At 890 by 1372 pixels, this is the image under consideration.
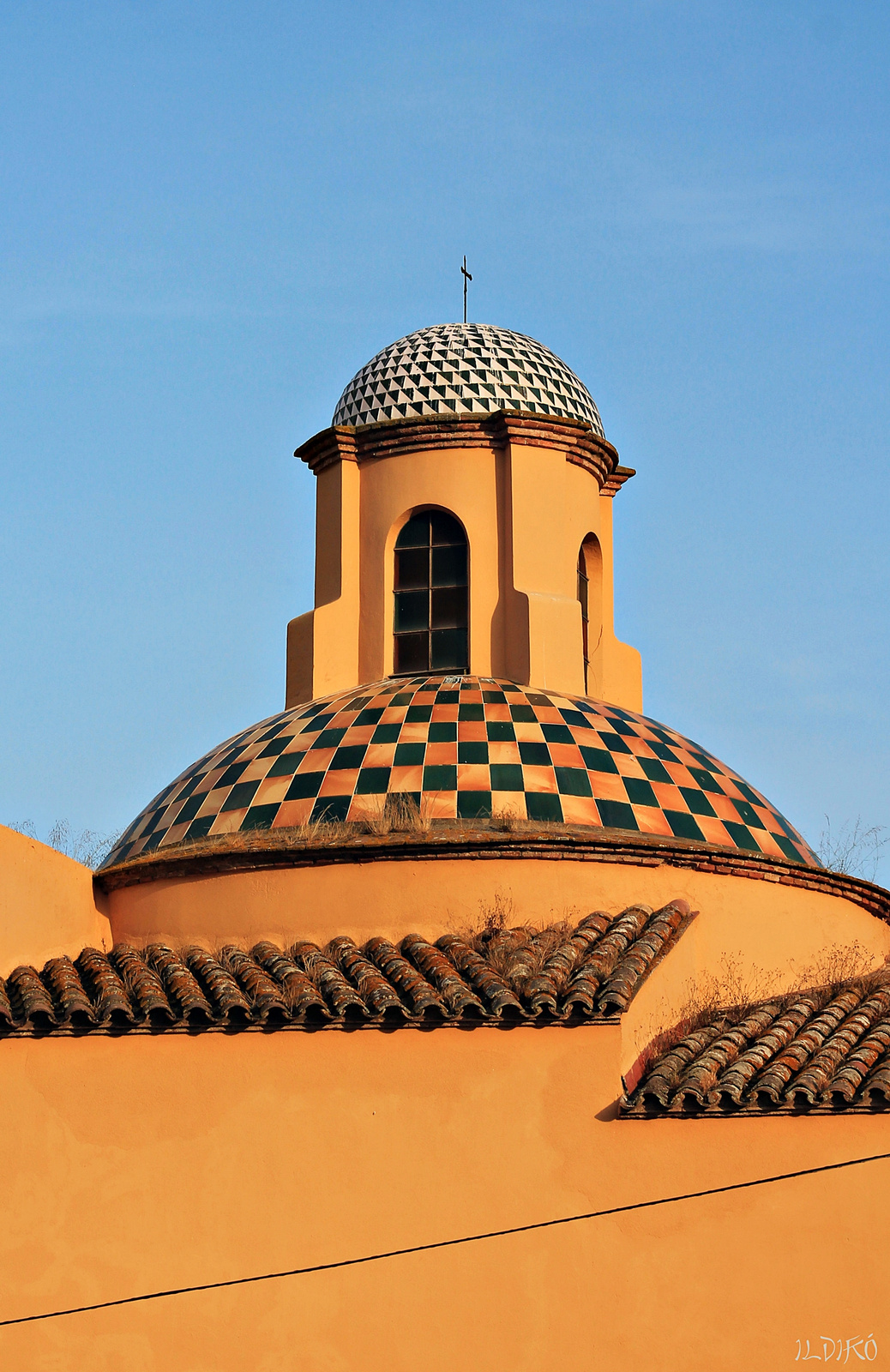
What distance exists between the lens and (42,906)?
40.6 ft

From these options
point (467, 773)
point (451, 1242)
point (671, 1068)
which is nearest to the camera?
point (451, 1242)

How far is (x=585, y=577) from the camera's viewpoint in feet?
58.9

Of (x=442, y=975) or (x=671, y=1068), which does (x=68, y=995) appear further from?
(x=671, y=1068)

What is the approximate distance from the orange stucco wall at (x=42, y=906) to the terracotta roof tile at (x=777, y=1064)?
4347 millimetres

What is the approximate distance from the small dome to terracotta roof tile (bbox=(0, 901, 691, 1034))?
6.94m

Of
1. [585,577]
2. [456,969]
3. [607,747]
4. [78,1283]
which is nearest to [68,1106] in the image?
[78,1283]

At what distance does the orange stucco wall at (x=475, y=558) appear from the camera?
16.5m

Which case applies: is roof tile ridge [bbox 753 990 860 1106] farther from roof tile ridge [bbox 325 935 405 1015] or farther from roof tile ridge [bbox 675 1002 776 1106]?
roof tile ridge [bbox 325 935 405 1015]

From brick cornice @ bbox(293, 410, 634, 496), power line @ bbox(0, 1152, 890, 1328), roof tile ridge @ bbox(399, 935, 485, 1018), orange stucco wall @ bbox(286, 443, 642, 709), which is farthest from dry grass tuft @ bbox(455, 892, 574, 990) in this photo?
brick cornice @ bbox(293, 410, 634, 496)

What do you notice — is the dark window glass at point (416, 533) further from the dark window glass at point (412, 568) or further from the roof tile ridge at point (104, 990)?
the roof tile ridge at point (104, 990)

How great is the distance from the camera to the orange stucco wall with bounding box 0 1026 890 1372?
31.3ft

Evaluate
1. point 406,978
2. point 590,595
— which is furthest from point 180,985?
point 590,595

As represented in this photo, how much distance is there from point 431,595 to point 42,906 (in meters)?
5.85

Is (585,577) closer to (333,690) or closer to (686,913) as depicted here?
(333,690)
